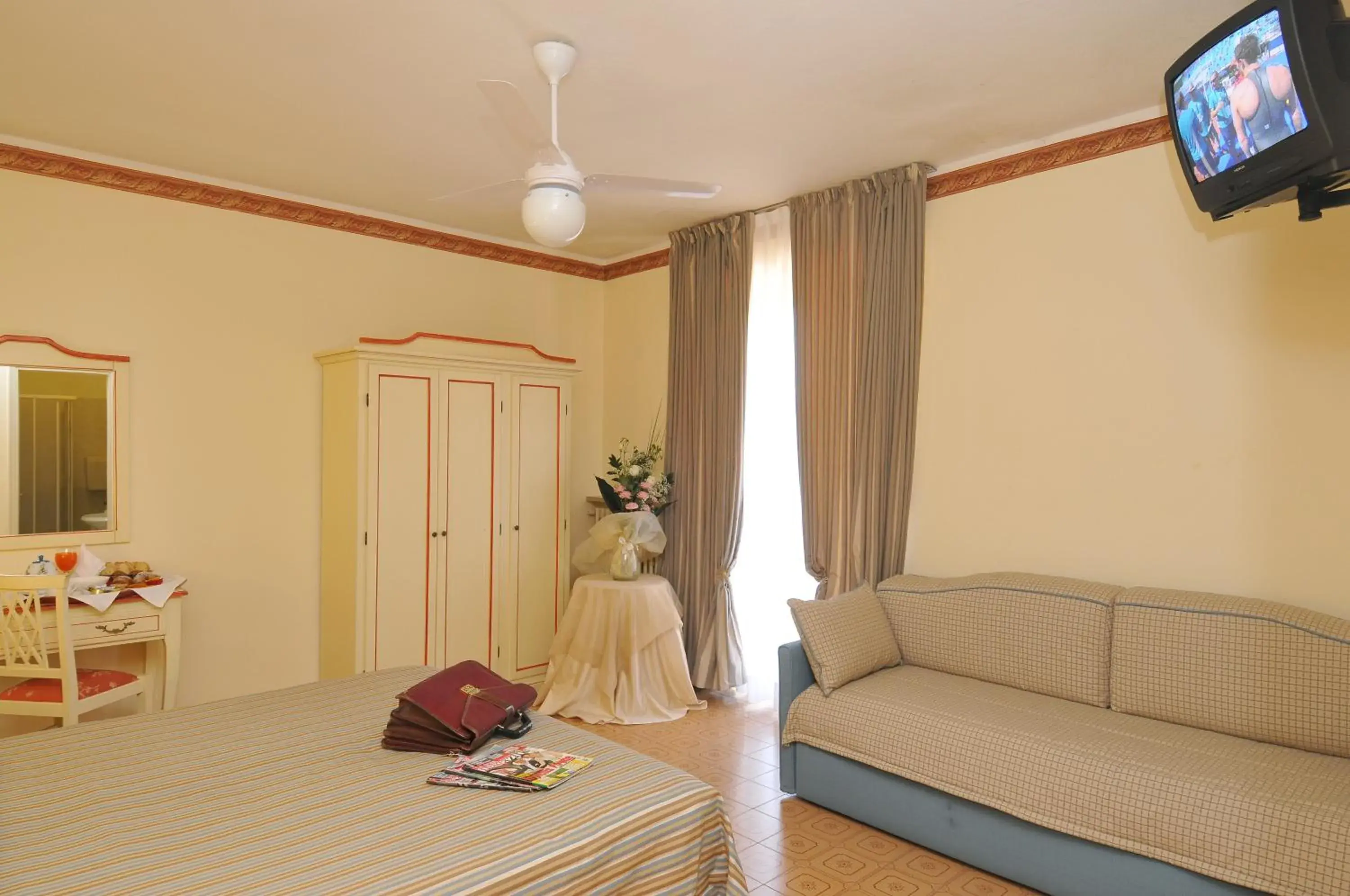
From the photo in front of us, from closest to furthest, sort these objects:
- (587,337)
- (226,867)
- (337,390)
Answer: (226,867), (337,390), (587,337)

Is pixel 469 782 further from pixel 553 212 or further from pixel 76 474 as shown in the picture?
pixel 76 474

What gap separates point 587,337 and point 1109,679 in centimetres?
380

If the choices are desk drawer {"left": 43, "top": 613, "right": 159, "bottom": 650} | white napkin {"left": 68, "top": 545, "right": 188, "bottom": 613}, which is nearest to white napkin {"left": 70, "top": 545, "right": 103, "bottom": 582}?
white napkin {"left": 68, "top": 545, "right": 188, "bottom": 613}

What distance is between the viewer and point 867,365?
4.05m

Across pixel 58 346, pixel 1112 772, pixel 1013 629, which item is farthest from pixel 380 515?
pixel 1112 772

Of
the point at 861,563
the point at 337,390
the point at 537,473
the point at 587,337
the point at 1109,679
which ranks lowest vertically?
the point at 1109,679

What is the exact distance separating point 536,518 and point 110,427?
2160 millimetres

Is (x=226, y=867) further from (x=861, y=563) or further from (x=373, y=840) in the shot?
(x=861, y=563)

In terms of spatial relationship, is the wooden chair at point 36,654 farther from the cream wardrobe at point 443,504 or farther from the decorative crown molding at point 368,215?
the decorative crown molding at point 368,215

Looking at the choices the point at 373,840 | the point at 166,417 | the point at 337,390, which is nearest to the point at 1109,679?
the point at 373,840

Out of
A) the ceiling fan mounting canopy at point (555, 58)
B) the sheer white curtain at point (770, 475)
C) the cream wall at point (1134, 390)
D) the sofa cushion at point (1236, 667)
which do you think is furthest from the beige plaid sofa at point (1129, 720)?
the ceiling fan mounting canopy at point (555, 58)

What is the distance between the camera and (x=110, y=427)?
12.4ft

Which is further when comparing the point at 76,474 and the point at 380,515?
the point at 380,515

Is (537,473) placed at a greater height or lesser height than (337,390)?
lesser
